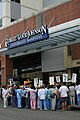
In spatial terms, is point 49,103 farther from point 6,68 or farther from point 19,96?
point 6,68

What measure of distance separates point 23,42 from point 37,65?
5.95 m

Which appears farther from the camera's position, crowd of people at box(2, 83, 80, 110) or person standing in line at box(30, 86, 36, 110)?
person standing in line at box(30, 86, 36, 110)

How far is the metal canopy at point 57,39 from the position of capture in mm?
22250

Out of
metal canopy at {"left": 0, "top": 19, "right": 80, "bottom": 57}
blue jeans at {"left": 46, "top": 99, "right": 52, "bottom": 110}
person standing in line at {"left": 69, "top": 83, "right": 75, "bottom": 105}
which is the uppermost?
metal canopy at {"left": 0, "top": 19, "right": 80, "bottom": 57}

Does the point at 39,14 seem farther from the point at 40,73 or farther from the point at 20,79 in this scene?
the point at 20,79

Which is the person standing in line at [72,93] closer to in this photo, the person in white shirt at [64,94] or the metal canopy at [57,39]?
the person in white shirt at [64,94]

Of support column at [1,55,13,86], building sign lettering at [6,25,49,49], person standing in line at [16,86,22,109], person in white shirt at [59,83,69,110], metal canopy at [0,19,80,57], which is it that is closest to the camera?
person in white shirt at [59,83,69,110]

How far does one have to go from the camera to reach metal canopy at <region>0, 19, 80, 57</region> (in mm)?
22250

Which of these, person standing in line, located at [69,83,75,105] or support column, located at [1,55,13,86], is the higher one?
support column, located at [1,55,13,86]

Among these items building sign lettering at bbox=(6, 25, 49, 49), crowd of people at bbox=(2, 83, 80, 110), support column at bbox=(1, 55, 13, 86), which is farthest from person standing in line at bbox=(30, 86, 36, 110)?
support column at bbox=(1, 55, 13, 86)

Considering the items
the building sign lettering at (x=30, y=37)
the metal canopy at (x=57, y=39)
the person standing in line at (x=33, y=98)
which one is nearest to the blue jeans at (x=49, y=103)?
the person standing in line at (x=33, y=98)

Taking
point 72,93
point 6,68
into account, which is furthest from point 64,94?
point 6,68

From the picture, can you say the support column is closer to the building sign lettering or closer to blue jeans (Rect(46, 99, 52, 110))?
the building sign lettering

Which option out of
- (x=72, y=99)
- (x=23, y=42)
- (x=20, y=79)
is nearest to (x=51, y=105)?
(x=72, y=99)
